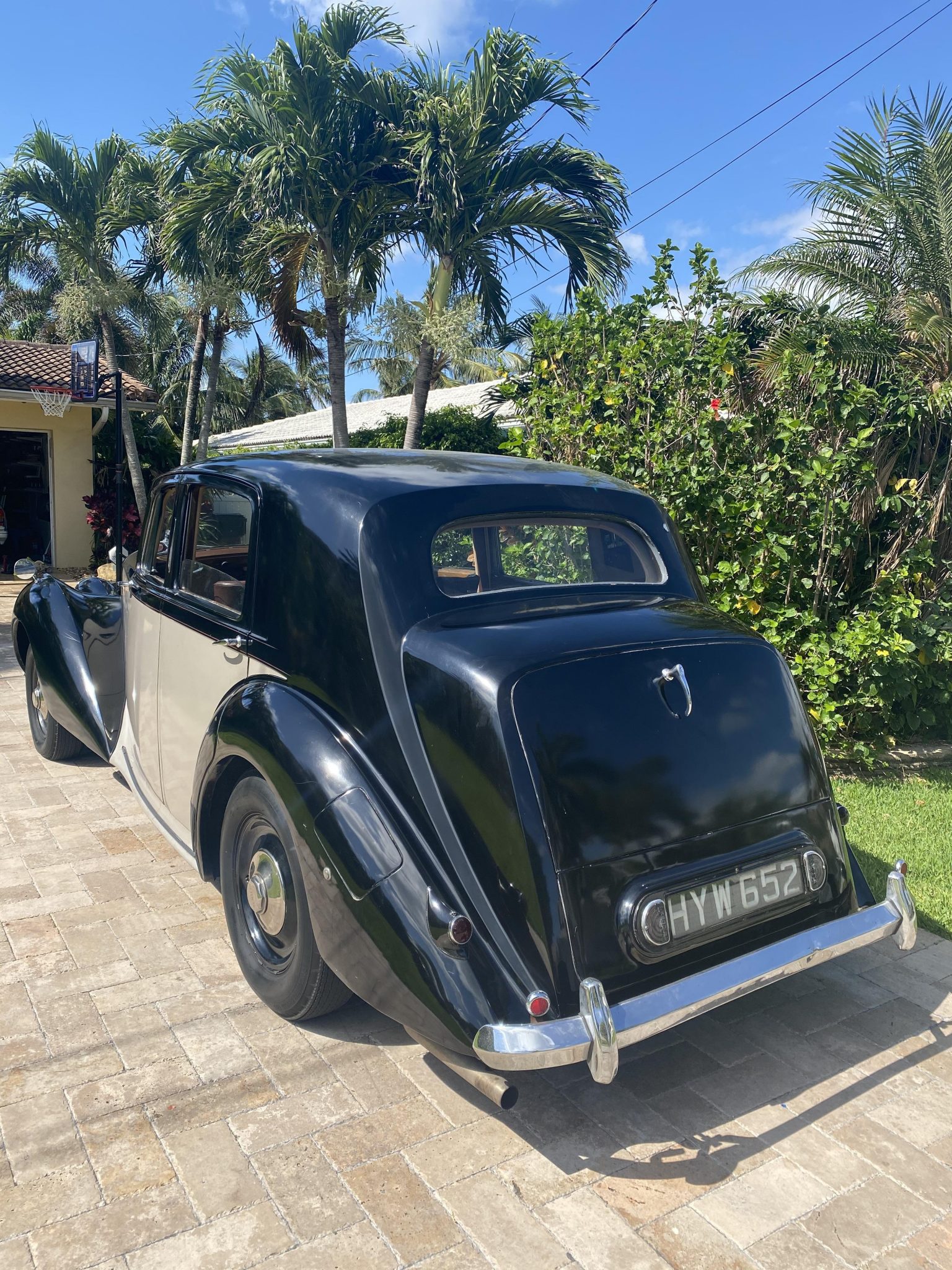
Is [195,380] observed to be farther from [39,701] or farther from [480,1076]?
[480,1076]

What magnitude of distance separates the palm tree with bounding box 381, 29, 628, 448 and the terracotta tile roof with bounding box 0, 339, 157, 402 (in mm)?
5073

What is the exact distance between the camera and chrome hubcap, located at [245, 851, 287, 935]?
300 centimetres

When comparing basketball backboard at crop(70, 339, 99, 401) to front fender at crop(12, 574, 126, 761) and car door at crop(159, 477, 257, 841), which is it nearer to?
front fender at crop(12, 574, 126, 761)

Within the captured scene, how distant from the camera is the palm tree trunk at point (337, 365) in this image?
554 inches

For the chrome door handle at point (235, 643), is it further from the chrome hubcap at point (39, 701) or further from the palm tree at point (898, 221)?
the palm tree at point (898, 221)

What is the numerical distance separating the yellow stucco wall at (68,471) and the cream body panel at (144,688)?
12.3 meters

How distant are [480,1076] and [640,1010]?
45cm

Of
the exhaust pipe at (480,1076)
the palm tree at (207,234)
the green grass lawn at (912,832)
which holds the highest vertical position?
the palm tree at (207,234)

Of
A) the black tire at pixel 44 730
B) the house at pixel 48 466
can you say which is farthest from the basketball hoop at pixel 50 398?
the black tire at pixel 44 730

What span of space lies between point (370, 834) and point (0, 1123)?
1285 mm

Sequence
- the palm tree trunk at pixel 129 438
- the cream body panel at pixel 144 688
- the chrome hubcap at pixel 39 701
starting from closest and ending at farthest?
the cream body panel at pixel 144 688 < the chrome hubcap at pixel 39 701 < the palm tree trunk at pixel 129 438

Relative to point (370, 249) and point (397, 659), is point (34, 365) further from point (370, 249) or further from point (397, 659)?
point (397, 659)

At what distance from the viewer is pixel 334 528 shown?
2.98 meters

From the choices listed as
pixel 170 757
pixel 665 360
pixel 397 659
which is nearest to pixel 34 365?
pixel 665 360
